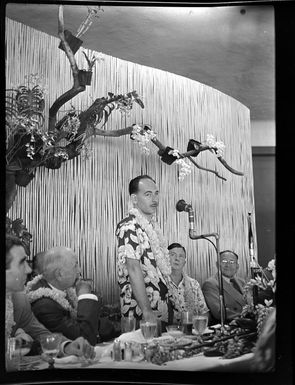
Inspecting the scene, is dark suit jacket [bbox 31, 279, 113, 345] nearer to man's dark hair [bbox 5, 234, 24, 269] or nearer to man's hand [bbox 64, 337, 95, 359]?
man's hand [bbox 64, 337, 95, 359]

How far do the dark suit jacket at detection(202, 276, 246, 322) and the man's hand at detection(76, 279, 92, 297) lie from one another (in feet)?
1.94

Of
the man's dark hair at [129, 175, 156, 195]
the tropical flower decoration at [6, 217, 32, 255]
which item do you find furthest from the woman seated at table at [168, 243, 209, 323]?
the tropical flower decoration at [6, 217, 32, 255]

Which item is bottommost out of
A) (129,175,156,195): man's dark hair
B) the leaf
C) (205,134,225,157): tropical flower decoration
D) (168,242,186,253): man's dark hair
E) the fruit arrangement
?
the fruit arrangement

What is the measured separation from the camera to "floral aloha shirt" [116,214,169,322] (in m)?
3.53

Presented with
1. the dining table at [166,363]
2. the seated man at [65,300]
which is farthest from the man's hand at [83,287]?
the dining table at [166,363]

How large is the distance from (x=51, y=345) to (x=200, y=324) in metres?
0.76

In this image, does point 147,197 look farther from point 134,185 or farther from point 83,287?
point 83,287

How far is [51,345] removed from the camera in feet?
11.3

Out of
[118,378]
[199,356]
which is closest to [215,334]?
[199,356]

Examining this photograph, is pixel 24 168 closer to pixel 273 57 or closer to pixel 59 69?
pixel 59 69

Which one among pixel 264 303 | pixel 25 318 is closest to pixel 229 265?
pixel 264 303

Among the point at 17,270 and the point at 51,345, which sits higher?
the point at 17,270

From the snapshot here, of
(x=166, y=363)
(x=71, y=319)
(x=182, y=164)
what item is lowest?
(x=166, y=363)

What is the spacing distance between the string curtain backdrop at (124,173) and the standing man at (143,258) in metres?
0.04
